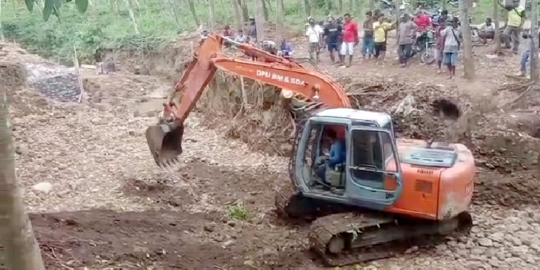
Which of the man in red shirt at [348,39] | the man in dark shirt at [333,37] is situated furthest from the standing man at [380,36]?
the man in dark shirt at [333,37]

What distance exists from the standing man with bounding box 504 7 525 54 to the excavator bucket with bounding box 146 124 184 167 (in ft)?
Answer: 39.0

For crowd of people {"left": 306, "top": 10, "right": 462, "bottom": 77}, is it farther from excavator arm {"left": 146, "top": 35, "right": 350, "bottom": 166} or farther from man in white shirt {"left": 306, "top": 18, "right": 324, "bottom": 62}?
excavator arm {"left": 146, "top": 35, "right": 350, "bottom": 166}

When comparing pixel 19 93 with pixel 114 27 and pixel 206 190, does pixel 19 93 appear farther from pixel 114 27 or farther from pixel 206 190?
pixel 114 27

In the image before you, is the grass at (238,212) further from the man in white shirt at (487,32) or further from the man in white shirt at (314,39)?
the man in white shirt at (487,32)

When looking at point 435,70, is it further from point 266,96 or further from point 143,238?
point 143,238

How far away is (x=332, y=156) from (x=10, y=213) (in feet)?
18.1

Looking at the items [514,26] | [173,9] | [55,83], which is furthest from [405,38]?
[173,9]

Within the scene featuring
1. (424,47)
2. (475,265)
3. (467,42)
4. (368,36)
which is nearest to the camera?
(475,265)

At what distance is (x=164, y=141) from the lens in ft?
31.0

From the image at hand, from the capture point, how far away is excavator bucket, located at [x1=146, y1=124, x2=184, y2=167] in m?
9.40

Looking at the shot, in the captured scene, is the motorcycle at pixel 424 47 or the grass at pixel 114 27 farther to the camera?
the grass at pixel 114 27

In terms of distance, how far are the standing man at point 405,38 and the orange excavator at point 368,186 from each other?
27.9 feet

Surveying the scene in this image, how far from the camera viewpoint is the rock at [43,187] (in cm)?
1052

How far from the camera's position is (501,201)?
9102 mm
